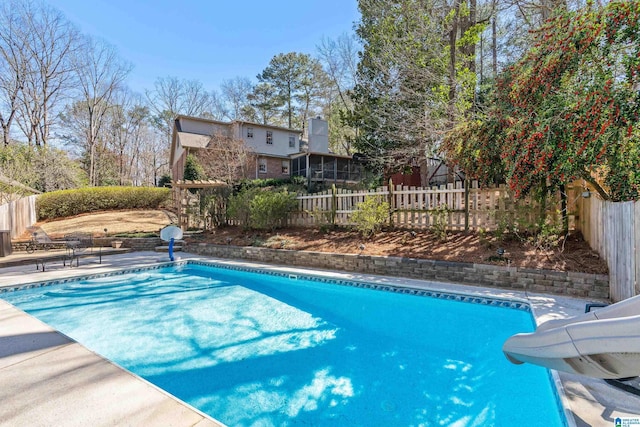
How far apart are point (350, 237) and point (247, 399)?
6.72 metres

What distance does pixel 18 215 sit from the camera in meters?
13.7

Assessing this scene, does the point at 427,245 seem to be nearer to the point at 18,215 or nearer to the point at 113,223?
the point at 113,223

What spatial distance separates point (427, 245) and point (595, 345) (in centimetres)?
631

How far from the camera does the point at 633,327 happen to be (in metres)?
1.55

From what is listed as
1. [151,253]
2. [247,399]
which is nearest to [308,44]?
[151,253]

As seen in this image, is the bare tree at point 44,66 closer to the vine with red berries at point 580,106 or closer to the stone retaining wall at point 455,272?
the stone retaining wall at point 455,272

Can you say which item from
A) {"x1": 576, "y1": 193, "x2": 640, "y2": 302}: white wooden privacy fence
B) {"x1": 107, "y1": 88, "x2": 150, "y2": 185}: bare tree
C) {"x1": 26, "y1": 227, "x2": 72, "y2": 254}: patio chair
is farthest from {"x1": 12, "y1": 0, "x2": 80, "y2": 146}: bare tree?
{"x1": 576, "y1": 193, "x2": 640, "y2": 302}: white wooden privacy fence

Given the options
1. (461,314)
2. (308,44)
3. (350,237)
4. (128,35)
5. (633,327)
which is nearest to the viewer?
(633,327)

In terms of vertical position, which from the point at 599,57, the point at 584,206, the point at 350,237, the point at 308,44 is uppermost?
the point at 308,44

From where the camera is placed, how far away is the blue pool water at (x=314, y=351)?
9.59ft

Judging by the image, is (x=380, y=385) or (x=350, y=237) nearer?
(x=380, y=385)

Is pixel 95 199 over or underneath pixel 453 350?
over

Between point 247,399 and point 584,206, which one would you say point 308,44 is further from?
point 247,399

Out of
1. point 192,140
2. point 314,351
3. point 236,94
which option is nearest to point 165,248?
point 314,351
